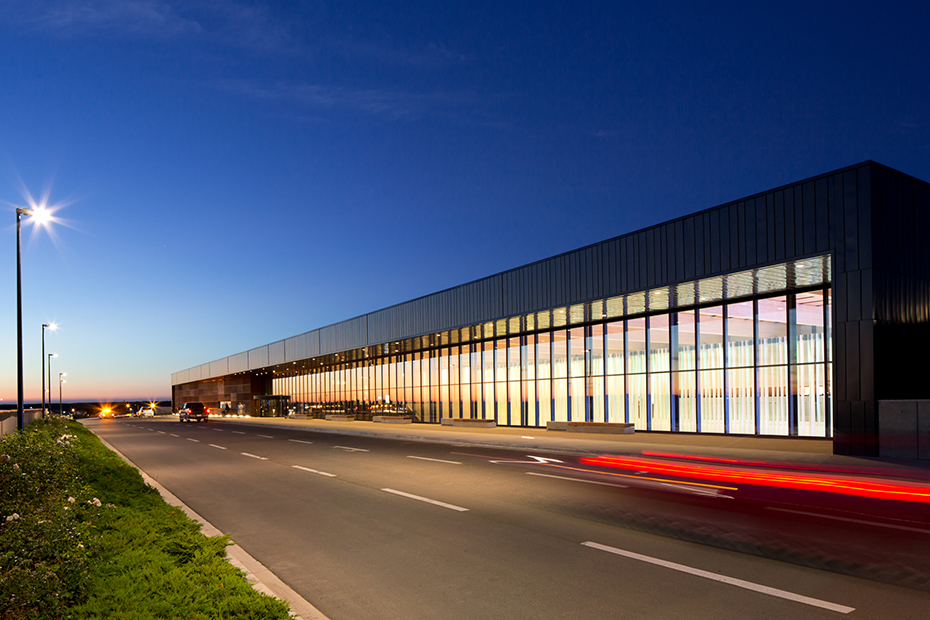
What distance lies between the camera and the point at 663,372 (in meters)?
28.2

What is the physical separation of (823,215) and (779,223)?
49.7 inches

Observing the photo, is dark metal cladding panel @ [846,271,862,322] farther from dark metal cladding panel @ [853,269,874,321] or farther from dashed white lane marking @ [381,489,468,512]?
dashed white lane marking @ [381,489,468,512]

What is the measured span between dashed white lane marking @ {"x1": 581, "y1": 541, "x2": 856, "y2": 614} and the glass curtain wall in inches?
705

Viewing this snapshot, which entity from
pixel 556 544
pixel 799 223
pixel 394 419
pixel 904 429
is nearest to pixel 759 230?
pixel 799 223

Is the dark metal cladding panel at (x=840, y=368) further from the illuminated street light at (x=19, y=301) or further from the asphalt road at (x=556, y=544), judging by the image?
the illuminated street light at (x=19, y=301)

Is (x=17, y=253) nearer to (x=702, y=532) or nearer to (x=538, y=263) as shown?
(x=538, y=263)

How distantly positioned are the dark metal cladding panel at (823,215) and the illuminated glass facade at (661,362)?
0.86m

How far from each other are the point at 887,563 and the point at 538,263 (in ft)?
74.3

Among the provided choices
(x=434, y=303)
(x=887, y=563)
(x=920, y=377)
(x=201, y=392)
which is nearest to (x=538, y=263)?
(x=434, y=303)

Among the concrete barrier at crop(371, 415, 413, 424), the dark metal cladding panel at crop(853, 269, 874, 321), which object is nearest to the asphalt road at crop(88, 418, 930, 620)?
the dark metal cladding panel at crop(853, 269, 874, 321)

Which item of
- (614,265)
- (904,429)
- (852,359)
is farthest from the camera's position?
(614,265)

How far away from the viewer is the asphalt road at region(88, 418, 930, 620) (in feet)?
20.0

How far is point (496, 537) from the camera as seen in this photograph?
890cm

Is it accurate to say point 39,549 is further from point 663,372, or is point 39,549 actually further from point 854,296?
point 663,372
